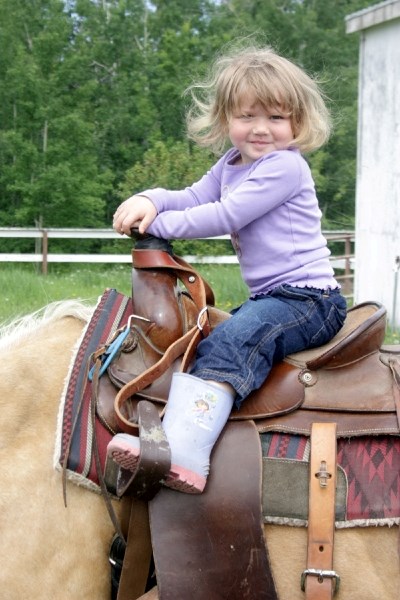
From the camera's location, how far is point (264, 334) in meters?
2.57

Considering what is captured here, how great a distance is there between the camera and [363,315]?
296 centimetres

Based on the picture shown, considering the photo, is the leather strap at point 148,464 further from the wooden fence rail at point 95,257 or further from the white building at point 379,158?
the wooden fence rail at point 95,257

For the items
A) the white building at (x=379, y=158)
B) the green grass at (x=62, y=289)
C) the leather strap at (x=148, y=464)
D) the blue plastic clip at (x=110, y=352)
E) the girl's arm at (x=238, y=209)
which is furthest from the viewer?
the white building at (x=379, y=158)

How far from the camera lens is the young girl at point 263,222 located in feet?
8.36

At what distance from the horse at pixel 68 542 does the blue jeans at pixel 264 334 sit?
0.46 m

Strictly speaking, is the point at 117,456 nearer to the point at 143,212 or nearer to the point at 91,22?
the point at 143,212

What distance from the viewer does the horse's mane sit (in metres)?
2.87

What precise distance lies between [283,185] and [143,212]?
0.46 metres

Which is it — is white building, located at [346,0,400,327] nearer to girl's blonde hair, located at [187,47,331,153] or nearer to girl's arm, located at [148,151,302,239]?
girl's blonde hair, located at [187,47,331,153]

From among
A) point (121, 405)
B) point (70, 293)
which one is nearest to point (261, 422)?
point (121, 405)

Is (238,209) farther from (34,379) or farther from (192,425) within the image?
(34,379)

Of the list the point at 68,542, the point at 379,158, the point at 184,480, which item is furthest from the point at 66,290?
the point at 184,480

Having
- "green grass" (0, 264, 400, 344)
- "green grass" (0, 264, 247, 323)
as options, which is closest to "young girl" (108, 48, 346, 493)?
"green grass" (0, 264, 400, 344)

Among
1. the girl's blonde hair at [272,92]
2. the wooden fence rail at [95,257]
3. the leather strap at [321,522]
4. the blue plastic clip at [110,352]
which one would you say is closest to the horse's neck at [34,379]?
the blue plastic clip at [110,352]
